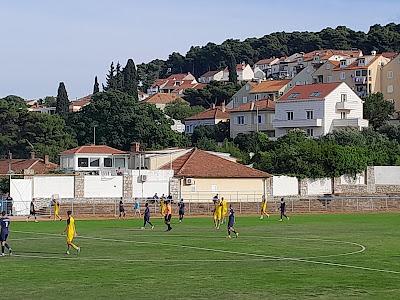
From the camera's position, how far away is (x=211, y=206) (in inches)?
2781

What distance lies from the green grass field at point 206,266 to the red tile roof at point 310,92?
215ft

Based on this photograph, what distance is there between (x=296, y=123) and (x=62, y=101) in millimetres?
46115

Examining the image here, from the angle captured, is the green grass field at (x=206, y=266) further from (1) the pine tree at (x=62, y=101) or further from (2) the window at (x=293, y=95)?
(1) the pine tree at (x=62, y=101)

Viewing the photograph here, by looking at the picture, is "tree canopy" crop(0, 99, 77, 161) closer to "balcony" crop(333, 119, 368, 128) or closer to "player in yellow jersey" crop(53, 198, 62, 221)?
"balcony" crop(333, 119, 368, 128)

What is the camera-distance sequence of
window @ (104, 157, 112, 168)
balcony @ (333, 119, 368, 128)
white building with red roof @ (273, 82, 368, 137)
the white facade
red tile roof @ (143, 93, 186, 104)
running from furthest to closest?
red tile roof @ (143, 93, 186, 104)
white building with red roof @ (273, 82, 368, 137)
balcony @ (333, 119, 368, 128)
window @ (104, 157, 112, 168)
the white facade

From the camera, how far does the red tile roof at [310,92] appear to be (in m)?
108

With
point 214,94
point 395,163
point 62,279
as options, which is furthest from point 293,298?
point 214,94

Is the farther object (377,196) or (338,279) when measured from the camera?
(377,196)

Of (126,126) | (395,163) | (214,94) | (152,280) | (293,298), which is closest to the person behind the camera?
(293,298)

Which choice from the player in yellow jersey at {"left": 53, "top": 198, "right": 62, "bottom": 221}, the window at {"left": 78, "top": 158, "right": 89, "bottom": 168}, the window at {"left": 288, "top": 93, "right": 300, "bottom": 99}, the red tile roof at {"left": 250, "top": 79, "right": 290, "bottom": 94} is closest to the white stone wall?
the player in yellow jersey at {"left": 53, "top": 198, "right": 62, "bottom": 221}

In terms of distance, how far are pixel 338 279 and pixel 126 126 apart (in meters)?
84.7

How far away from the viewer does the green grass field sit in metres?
21.0

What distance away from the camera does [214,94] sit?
560ft

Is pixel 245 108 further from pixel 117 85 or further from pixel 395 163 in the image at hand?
pixel 117 85
